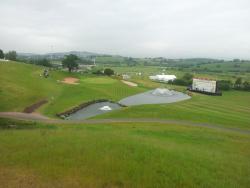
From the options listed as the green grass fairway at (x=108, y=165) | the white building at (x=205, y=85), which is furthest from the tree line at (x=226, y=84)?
the green grass fairway at (x=108, y=165)

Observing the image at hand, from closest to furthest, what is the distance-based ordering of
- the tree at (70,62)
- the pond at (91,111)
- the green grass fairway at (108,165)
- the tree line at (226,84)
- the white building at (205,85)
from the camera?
the green grass fairway at (108,165)
the pond at (91,111)
the white building at (205,85)
the tree at (70,62)
the tree line at (226,84)

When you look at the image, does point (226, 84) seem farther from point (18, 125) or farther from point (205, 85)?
point (18, 125)

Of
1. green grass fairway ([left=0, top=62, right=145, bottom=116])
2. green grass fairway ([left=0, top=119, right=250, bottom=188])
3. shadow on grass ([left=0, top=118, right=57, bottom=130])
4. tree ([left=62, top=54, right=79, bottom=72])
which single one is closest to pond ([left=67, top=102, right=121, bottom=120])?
green grass fairway ([left=0, top=62, right=145, bottom=116])

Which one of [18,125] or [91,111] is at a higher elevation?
[18,125]

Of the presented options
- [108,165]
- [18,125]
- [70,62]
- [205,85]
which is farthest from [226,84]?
[108,165]

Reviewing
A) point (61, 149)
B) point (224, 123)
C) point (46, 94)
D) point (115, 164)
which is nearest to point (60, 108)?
point (46, 94)

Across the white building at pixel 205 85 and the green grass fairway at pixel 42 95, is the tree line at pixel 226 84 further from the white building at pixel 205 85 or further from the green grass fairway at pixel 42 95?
the green grass fairway at pixel 42 95

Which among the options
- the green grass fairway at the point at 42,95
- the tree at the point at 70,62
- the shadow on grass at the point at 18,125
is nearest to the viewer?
the shadow on grass at the point at 18,125

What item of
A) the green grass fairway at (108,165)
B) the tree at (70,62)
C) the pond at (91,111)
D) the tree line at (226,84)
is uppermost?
the tree at (70,62)

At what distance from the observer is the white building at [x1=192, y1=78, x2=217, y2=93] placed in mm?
96363

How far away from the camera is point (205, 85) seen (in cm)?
9862

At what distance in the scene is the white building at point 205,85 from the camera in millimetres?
96363

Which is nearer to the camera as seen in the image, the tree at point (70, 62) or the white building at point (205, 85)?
the white building at point (205, 85)

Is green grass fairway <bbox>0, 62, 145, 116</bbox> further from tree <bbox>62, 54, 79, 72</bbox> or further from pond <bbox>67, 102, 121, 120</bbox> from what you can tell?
tree <bbox>62, 54, 79, 72</bbox>
